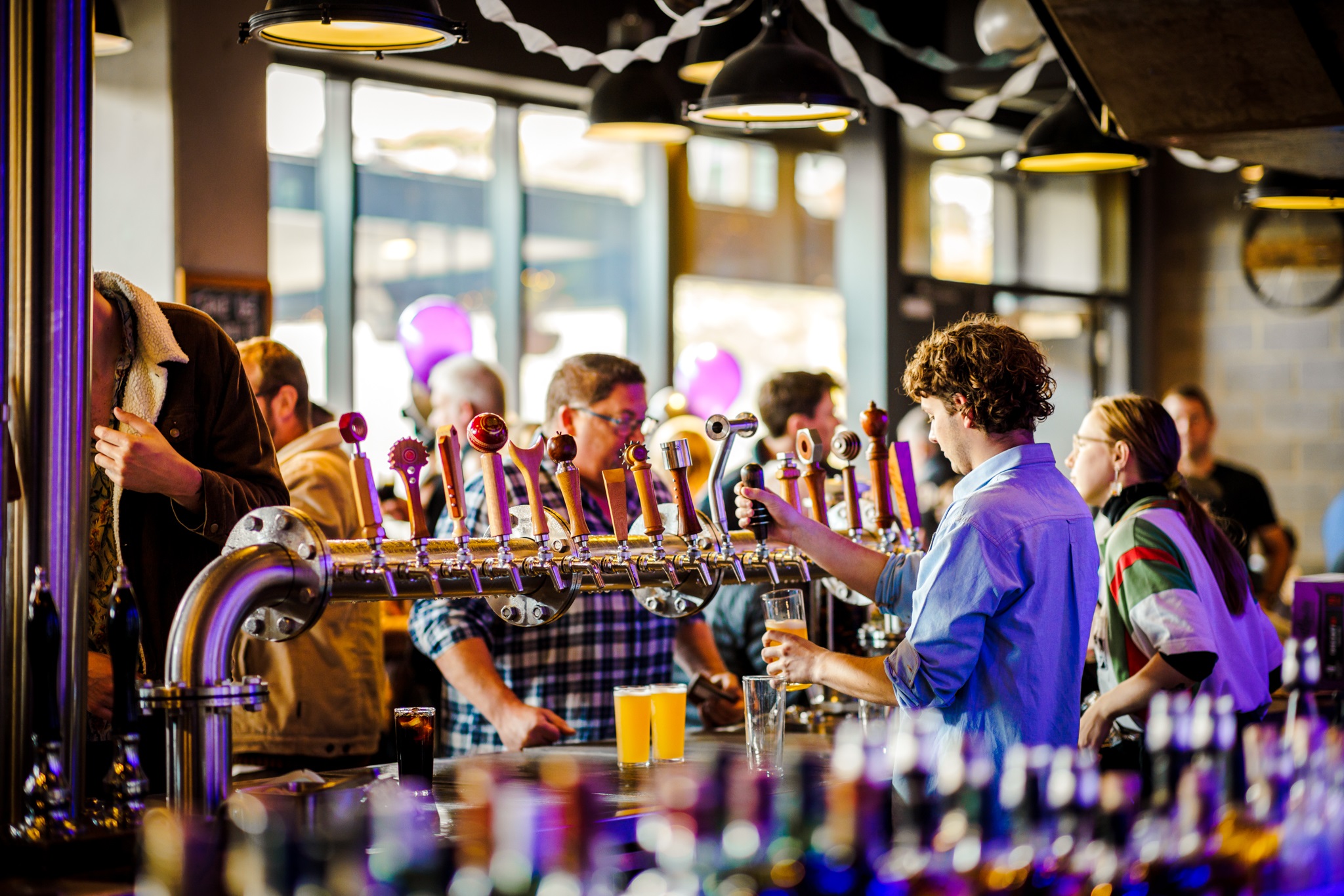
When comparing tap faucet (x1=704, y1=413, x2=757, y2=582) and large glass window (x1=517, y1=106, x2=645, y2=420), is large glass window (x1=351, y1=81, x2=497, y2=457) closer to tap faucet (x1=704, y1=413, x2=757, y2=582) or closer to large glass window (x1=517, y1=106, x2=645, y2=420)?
large glass window (x1=517, y1=106, x2=645, y2=420)

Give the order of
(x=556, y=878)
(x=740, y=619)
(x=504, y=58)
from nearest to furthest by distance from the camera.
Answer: (x=556, y=878), (x=740, y=619), (x=504, y=58)

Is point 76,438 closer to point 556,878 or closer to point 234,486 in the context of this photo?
point 234,486

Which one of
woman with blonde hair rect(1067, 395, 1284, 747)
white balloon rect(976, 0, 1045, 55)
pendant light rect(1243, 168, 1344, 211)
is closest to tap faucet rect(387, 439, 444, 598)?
woman with blonde hair rect(1067, 395, 1284, 747)

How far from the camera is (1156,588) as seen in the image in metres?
2.72

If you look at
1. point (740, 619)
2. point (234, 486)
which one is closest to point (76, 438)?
point (234, 486)

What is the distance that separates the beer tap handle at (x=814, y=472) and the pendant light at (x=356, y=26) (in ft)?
2.80

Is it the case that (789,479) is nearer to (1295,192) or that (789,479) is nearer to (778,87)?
(778,87)

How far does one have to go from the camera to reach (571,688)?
9.70 ft

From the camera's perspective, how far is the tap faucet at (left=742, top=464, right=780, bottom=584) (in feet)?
7.62

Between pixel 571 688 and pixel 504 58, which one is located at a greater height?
pixel 504 58

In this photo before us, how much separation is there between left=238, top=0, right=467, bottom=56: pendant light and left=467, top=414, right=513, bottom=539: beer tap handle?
683 millimetres

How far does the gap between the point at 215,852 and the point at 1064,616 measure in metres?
1.22

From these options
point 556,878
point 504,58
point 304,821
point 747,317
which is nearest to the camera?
point 556,878

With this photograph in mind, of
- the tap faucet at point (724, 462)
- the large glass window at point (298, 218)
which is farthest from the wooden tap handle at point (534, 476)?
the large glass window at point (298, 218)
